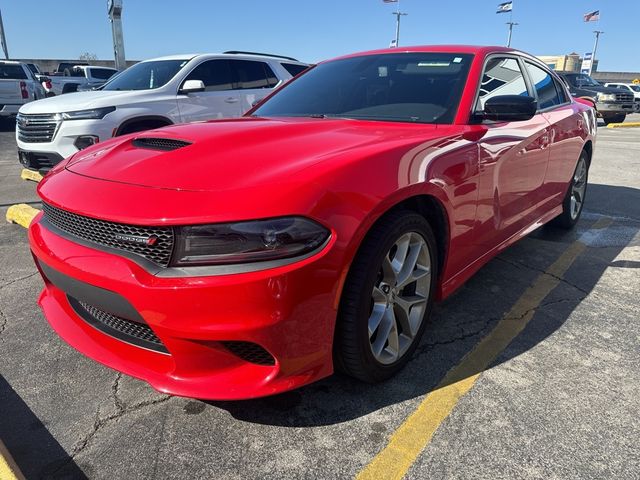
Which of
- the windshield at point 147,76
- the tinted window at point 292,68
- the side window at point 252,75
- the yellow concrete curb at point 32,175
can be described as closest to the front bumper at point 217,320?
the yellow concrete curb at point 32,175

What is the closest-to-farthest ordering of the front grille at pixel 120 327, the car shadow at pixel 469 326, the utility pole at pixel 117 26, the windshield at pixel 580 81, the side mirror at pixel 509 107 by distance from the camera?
the front grille at pixel 120 327
the car shadow at pixel 469 326
the side mirror at pixel 509 107
the windshield at pixel 580 81
the utility pole at pixel 117 26

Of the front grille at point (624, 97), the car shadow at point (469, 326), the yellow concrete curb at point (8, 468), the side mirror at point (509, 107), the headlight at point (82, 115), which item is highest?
the side mirror at point (509, 107)

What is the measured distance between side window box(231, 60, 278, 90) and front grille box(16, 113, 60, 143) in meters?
2.60

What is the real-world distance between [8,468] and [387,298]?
159cm

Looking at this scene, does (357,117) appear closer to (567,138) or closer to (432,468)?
(432,468)

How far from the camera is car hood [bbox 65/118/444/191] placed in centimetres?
191

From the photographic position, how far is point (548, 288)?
346 cm

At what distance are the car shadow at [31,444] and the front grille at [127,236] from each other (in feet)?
2.75

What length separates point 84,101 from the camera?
5.70m

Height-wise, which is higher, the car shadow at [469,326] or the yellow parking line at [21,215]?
the yellow parking line at [21,215]

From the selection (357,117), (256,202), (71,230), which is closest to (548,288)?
(357,117)

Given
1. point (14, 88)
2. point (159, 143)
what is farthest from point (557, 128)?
point (14, 88)

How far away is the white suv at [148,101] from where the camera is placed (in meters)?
5.56

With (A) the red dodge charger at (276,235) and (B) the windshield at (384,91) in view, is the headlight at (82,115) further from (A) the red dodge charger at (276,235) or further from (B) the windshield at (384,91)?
(A) the red dodge charger at (276,235)
